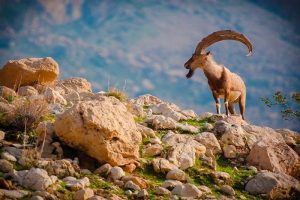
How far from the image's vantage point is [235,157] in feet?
28.2

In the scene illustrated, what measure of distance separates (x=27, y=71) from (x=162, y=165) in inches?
278

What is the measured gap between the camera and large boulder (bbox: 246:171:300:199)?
699 cm

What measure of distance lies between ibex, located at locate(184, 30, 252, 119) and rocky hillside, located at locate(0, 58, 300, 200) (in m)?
4.03

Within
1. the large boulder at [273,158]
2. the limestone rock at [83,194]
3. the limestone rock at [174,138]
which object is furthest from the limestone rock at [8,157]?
the large boulder at [273,158]

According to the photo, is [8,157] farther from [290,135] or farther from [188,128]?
[290,135]

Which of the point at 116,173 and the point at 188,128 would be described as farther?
the point at 188,128

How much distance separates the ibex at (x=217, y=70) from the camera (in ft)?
44.3

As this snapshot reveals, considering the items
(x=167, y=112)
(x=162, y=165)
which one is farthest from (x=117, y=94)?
(x=162, y=165)

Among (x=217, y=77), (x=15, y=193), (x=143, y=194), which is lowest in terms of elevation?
(x=15, y=193)

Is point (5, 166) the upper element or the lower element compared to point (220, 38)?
lower

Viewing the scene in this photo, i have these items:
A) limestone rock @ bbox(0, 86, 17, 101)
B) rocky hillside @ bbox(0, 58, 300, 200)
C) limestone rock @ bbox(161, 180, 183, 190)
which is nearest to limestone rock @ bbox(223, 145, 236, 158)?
rocky hillside @ bbox(0, 58, 300, 200)

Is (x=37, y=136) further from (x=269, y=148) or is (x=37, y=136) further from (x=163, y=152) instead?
(x=269, y=148)

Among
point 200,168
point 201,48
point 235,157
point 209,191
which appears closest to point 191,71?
point 201,48

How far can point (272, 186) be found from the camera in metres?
6.98
